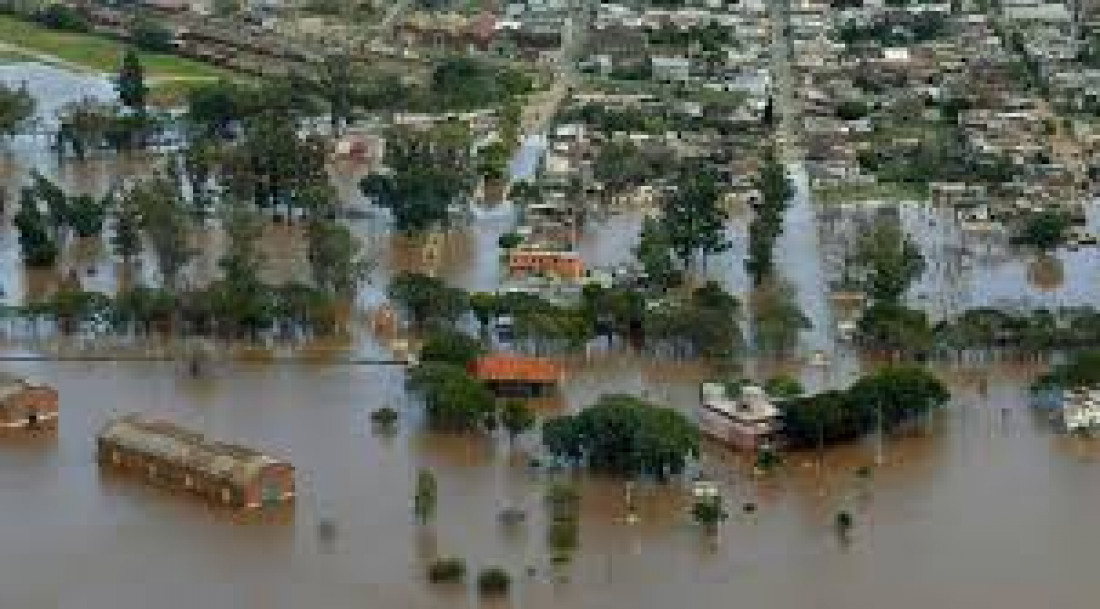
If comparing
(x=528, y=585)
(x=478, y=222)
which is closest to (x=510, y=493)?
(x=528, y=585)

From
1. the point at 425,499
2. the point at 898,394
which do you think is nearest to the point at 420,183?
the point at 898,394

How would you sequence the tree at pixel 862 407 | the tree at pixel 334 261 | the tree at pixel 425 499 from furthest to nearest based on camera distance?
1. the tree at pixel 334 261
2. the tree at pixel 862 407
3. the tree at pixel 425 499

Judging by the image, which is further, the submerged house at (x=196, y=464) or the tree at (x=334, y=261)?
the tree at (x=334, y=261)

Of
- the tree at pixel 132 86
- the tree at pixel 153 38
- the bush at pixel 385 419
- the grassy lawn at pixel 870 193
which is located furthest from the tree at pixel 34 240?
the tree at pixel 153 38

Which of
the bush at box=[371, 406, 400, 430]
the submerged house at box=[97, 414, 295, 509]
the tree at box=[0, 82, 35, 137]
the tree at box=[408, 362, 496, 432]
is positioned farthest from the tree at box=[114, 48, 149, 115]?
the submerged house at box=[97, 414, 295, 509]

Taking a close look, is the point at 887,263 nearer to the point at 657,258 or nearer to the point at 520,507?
the point at 657,258

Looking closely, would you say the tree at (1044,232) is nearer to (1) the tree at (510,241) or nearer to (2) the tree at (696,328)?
(2) the tree at (696,328)

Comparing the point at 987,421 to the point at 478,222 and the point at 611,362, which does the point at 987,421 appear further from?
the point at 478,222
